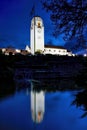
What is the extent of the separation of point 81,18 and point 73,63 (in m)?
45.7

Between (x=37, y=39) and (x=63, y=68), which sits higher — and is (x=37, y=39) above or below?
above

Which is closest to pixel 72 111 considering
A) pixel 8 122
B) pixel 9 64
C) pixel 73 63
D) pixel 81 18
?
pixel 8 122

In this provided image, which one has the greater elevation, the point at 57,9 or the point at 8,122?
the point at 57,9

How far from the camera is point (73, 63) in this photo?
56.2 m

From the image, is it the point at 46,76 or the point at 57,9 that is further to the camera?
the point at 46,76

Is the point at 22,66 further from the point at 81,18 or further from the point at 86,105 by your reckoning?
the point at 81,18

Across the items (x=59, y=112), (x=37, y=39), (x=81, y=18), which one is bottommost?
(x=59, y=112)

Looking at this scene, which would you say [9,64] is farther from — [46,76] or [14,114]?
[14,114]

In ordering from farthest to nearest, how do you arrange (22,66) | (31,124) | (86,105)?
(22,66) → (86,105) → (31,124)

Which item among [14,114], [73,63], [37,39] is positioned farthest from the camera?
[37,39]

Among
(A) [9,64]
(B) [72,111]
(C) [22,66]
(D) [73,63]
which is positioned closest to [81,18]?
(B) [72,111]

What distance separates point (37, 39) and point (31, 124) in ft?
600

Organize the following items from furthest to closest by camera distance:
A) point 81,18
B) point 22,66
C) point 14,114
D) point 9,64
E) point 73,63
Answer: point 9,64, point 22,66, point 73,63, point 14,114, point 81,18

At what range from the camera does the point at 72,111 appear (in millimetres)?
15000
